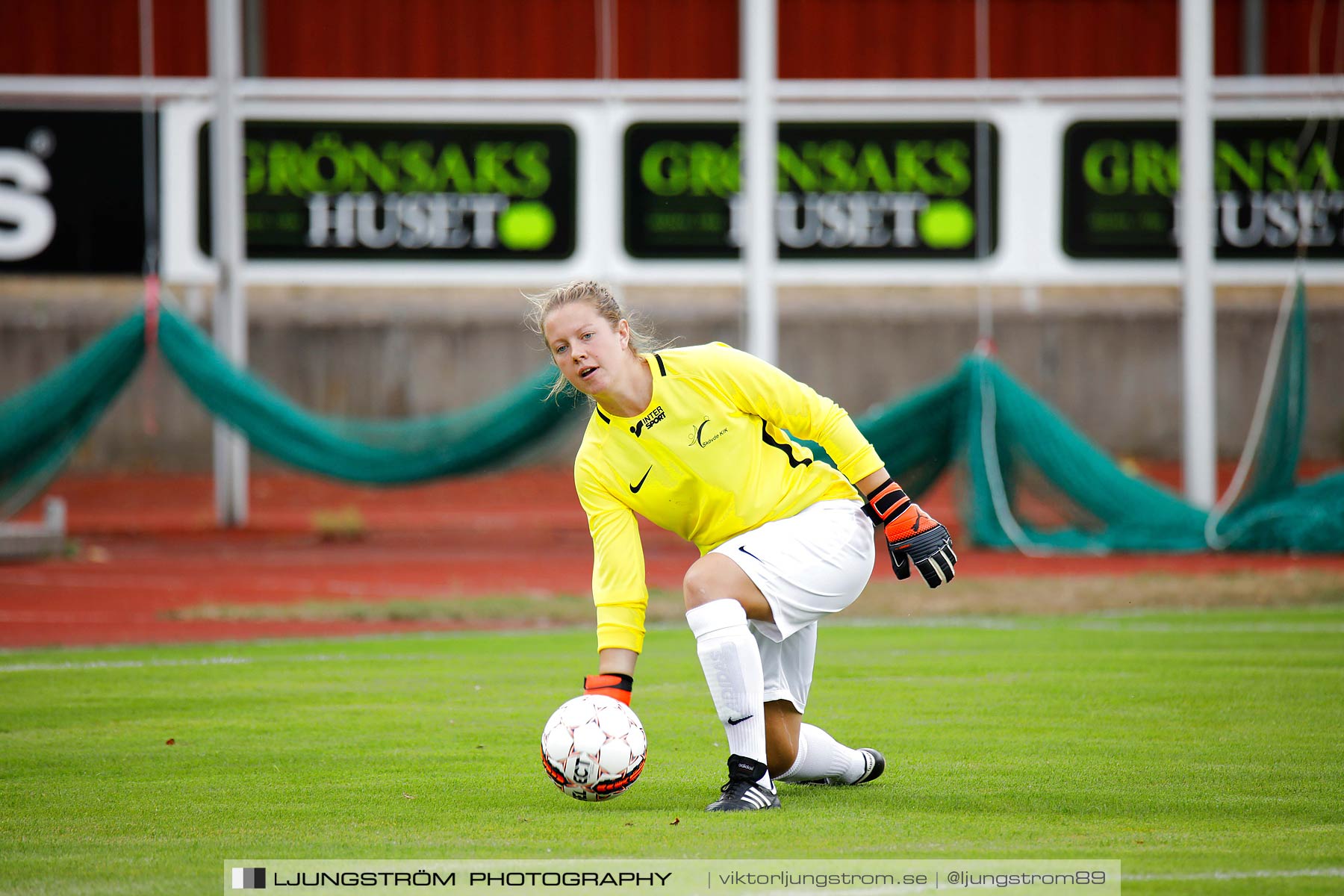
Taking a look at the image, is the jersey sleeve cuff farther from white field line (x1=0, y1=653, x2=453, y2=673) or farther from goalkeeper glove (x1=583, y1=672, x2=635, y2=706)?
white field line (x1=0, y1=653, x2=453, y2=673)

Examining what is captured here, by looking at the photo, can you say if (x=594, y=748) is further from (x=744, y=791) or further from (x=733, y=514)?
(x=733, y=514)

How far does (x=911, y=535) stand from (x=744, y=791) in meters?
0.97

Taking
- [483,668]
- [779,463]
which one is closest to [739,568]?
[779,463]

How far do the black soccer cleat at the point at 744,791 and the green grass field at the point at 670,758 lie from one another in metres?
0.06

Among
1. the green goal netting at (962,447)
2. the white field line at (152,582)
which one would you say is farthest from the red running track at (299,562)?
the green goal netting at (962,447)

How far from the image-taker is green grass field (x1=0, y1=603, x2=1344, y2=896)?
4730mm

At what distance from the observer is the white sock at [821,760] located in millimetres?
5543

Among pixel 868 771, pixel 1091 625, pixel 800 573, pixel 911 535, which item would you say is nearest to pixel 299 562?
pixel 1091 625

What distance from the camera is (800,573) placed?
5254 mm

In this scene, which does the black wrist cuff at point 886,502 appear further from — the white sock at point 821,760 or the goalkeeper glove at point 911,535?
the white sock at point 821,760

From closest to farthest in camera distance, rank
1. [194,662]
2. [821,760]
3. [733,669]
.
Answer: [733,669]
[821,760]
[194,662]

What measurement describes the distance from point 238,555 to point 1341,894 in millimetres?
13789

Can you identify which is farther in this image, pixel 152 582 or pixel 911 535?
pixel 152 582

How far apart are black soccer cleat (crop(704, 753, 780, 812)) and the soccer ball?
0.29 metres
